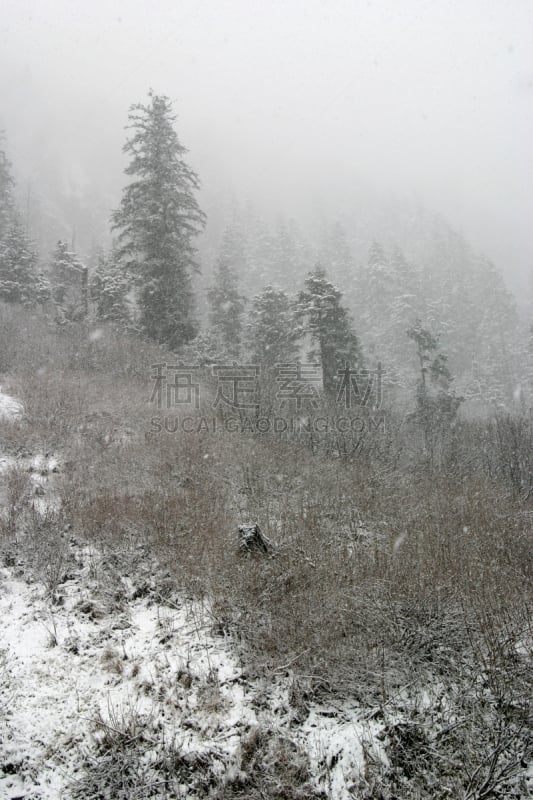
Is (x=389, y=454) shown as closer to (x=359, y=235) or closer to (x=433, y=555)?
(x=433, y=555)

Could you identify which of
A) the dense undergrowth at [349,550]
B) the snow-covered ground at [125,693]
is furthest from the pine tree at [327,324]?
the snow-covered ground at [125,693]

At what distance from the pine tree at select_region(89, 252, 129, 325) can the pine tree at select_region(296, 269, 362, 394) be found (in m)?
8.43

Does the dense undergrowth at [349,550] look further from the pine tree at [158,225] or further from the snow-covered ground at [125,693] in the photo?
the pine tree at [158,225]

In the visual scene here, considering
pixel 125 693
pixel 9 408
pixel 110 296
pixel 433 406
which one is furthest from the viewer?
pixel 433 406

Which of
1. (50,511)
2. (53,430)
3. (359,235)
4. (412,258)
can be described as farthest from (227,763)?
(359,235)

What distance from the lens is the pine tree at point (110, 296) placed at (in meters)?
21.4

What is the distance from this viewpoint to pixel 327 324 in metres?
20.5

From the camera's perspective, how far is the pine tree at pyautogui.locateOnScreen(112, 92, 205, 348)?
19.1 meters

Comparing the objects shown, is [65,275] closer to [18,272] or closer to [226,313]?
[18,272]

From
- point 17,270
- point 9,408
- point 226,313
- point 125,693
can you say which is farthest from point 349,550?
point 226,313

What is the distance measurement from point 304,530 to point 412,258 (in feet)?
203

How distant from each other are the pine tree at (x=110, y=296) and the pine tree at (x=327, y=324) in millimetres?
8425

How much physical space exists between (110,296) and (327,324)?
10.4 m

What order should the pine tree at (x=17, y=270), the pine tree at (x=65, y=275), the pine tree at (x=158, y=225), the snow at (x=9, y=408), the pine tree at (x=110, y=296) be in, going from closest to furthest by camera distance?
the snow at (x=9, y=408), the pine tree at (x=158, y=225), the pine tree at (x=17, y=270), the pine tree at (x=110, y=296), the pine tree at (x=65, y=275)
